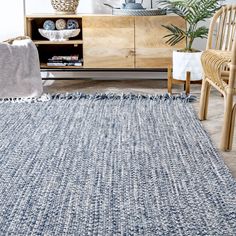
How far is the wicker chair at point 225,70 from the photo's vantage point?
2.07 metres

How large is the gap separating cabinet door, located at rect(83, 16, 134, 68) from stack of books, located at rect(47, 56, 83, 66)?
67 millimetres

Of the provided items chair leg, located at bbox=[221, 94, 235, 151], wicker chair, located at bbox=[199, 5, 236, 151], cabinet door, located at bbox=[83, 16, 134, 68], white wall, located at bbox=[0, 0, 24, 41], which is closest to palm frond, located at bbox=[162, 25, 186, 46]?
cabinet door, located at bbox=[83, 16, 134, 68]

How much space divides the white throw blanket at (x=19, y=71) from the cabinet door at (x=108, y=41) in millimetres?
443

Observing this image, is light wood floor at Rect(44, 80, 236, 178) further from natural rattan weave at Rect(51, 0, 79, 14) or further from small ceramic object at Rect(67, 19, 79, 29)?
natural rattan weave at Rect(51, 0, 79, 14)

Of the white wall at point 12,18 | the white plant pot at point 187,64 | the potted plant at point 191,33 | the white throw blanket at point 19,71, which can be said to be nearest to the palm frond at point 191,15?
the potted plant at point 191,33

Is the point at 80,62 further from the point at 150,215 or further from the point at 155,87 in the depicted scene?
the point at 150,215

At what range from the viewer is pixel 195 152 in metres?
2.06

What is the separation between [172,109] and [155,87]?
689 mm

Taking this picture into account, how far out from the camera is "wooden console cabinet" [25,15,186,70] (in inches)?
128

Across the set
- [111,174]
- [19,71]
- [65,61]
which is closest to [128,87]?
[65,61]

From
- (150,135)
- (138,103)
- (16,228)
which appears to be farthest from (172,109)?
(16,228)

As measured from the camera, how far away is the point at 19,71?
2.99 m

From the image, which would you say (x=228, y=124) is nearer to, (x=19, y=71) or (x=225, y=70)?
(x=225, y=70)

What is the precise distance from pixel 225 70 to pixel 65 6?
1.39 meters
